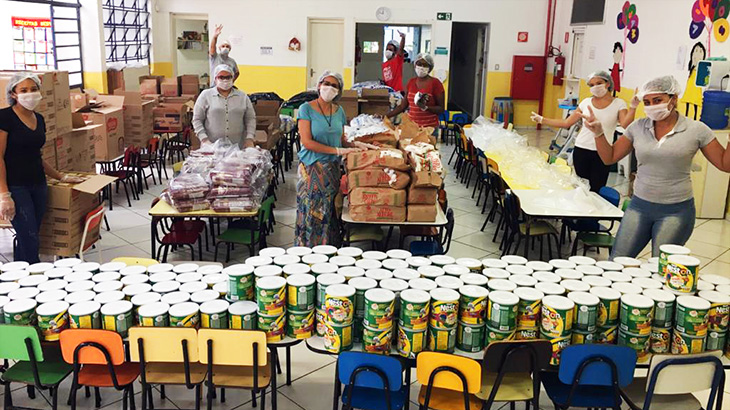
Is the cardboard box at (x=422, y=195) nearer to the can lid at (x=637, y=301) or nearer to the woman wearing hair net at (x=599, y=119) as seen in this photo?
the woman wearing hair net at (x=599, y=119)

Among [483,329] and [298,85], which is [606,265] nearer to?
[483,329]

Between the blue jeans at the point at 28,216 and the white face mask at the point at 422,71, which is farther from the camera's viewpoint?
the white face mask at the point at 422,71

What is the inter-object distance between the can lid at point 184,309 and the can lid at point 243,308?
14 centimetres

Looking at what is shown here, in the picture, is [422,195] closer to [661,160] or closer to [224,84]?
[661,160]

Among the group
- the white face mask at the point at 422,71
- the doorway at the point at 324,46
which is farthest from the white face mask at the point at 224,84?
the doorway at the point at 324,46

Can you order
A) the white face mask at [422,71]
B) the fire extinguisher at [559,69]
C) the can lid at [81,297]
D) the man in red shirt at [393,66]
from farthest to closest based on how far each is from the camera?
the fire extinguisher at [559,69] → the man in red shirt at [393,66] → the white face mask at [422,71] → the can lid at [81,297]

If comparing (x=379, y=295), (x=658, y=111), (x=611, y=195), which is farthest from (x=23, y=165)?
(x=611, y=195)

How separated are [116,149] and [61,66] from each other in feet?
13.5

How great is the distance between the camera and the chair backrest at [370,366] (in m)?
2.54

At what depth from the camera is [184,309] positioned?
2.61 meters

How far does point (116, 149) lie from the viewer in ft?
25.7

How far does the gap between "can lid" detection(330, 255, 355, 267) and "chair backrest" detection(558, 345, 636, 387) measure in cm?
99

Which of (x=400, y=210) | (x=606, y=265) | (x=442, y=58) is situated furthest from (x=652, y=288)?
(x=442, y=58)

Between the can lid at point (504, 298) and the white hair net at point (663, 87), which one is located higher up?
Result: the white hair net at point (663, 87)
